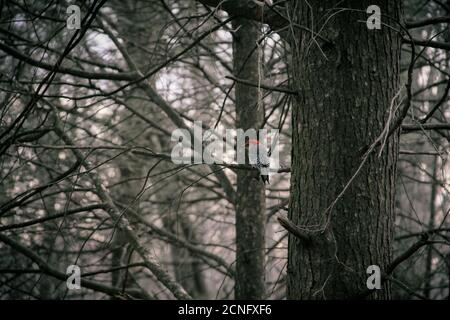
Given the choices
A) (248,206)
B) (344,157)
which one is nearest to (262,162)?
(344,157)

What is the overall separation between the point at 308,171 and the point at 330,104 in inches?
13.5

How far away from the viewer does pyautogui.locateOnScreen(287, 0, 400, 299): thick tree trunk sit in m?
2.31

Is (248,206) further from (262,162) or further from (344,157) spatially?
(344,157)

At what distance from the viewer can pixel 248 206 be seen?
4.32m

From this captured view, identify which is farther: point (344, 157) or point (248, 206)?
point (248, 206)

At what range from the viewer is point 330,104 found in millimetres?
2377

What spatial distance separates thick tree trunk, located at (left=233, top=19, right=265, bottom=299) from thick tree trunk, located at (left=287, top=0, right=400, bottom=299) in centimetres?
172

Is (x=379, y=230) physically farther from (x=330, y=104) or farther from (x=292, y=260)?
(x=330, y=104)

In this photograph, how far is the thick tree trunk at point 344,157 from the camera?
2.31 m

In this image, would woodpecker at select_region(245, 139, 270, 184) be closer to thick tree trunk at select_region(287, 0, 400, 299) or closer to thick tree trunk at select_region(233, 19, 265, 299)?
thick tree trunk at select_region(287, 0, 400, 299)

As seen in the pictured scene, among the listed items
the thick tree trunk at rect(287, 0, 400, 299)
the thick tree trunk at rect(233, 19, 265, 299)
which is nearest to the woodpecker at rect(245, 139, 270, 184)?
the thick tree trunk at rect(287, 0, 400, 299)

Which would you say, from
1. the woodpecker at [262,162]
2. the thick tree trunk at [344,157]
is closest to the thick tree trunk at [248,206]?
the woodpecker at [262,162]

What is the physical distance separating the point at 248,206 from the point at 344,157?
81.0 inches

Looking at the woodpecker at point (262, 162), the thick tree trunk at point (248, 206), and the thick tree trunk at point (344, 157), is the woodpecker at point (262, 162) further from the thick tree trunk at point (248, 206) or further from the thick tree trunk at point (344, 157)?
the thick tree trunk at point (248, 206)
